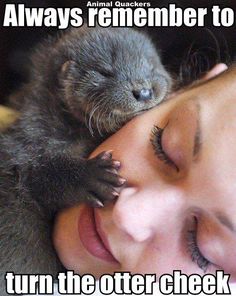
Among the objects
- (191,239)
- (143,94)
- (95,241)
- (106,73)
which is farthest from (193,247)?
(106,73)

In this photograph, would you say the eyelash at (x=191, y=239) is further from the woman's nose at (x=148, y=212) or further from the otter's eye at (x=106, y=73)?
the otter's eye at (x=106, y=73)

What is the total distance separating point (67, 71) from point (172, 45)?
380 millimetres

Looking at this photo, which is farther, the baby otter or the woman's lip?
the baby otter

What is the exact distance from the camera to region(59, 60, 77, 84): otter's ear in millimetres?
1360

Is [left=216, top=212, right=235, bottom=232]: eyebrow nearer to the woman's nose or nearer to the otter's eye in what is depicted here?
the woman's nose

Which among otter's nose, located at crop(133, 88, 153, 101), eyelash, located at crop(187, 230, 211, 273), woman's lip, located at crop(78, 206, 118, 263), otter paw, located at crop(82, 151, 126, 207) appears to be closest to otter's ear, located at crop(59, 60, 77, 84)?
otter's nose, located at crop(133, 88, 153, 101)

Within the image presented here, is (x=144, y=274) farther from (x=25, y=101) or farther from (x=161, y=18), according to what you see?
(x=161, y=18)

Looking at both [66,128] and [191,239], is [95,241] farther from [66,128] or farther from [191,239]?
[66,128]

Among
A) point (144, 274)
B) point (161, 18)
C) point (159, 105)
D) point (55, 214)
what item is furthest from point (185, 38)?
point (144, 274)

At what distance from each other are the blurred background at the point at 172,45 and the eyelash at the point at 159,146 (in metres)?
0.39

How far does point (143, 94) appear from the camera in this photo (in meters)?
1.25

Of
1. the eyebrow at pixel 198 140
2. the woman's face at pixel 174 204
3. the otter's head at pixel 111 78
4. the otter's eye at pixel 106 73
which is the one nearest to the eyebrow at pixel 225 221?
the woman's face at pixel 174 204

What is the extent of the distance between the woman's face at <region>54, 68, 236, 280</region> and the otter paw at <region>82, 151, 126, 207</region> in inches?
0.7

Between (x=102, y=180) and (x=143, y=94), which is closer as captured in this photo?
(x=102, y=180)
